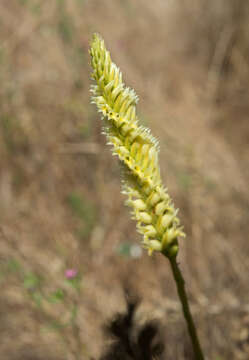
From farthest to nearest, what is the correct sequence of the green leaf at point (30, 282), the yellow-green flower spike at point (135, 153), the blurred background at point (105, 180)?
the blurred background at point (105, 180) → the green leaf at point (30, 282) → the yellow-green flower spike at point (135, 153)

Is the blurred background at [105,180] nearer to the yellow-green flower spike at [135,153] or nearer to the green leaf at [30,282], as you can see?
the green leaf at [30,282]

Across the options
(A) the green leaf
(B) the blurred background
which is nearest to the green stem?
(B) the blurred background

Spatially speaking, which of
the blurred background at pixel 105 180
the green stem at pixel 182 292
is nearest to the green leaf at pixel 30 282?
the blurred background at pixel 105 180

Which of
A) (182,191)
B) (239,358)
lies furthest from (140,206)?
(182,191)

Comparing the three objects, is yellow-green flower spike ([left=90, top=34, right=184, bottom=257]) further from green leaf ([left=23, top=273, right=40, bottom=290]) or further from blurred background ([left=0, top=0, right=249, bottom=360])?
green leaf ([left=23, top=273, right=40, bottom=290])

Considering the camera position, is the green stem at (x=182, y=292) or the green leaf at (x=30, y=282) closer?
the green stem at (x=182, y=292)

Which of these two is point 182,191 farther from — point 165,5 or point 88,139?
point 165,5

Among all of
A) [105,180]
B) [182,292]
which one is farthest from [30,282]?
[105,180]
